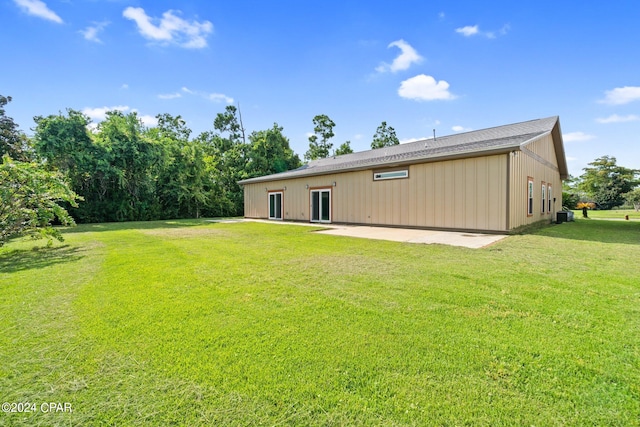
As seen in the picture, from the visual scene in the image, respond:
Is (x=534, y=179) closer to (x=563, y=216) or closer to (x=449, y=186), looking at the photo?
(x=449, y=186)

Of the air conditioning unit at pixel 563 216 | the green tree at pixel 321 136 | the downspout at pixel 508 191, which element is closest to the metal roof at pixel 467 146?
the downspout at pixel 508 191

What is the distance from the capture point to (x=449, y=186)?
917 cm

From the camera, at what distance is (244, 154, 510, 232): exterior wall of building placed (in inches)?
330

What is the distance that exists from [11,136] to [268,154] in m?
18.4

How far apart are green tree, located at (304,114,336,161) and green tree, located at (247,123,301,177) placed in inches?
322

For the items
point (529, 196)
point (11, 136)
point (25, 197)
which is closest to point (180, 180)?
point (25, 197)

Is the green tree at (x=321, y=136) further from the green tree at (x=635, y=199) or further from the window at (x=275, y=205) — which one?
the green tree at (x=635, y=199)

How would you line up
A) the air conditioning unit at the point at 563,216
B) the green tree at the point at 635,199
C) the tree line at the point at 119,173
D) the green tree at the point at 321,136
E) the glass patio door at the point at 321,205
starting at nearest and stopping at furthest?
the tree line at the point at 119,173 → the air conditioning unit at the point at 563,216 → the glass patio door at the point at 321,205 → the green tree at the point at 635,199 → the green tree at the point at 321,136

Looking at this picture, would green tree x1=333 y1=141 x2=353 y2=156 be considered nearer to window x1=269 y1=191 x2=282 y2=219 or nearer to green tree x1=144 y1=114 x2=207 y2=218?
green tree x1=144 y1=114 x2=207 y2=218

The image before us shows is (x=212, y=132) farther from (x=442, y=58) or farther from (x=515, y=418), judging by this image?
(x=515, y=418)

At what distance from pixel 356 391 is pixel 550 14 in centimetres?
1285

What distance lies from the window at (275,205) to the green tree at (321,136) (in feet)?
61.3

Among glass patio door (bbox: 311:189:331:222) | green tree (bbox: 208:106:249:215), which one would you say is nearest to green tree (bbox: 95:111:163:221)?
green tree (bbox: 208:106:249:215)

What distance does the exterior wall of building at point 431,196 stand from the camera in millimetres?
8375
